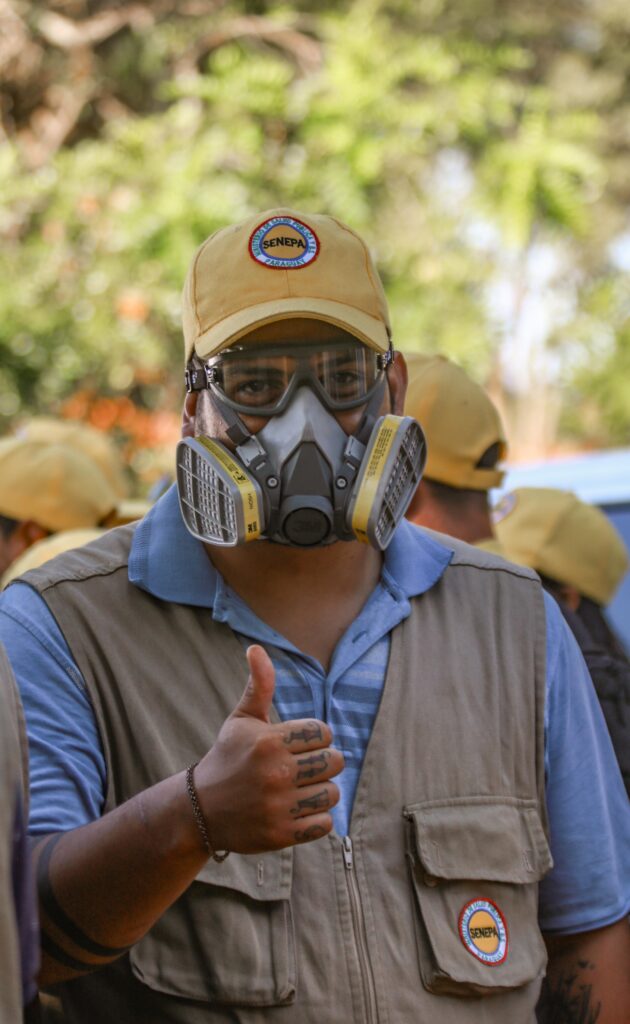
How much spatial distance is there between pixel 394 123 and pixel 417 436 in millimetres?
10360

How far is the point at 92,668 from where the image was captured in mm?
2121

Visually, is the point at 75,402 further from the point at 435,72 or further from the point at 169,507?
the point at 169,507

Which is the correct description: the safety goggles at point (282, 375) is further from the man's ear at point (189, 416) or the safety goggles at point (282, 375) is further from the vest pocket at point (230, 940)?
the vest pocket at point (230, 940)

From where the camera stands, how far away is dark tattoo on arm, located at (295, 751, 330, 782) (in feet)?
5.96

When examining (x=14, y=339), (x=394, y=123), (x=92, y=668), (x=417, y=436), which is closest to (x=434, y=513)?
(x=417, y=436)

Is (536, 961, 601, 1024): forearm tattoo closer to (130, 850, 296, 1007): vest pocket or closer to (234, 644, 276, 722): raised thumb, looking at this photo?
(130, 850, 296, 1007): vest pocket

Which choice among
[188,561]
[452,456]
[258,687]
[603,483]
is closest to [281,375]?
[188,561]

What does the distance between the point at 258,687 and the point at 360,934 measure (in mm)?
486

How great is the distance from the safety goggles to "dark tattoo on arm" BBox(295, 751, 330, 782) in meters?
0.71

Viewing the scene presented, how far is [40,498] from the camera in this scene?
14.5ft

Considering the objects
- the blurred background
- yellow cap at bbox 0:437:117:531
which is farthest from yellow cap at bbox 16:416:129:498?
the blurred background

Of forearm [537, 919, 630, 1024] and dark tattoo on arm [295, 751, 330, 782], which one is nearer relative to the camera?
dark tattoo on arm [295, 751, 330, 782]

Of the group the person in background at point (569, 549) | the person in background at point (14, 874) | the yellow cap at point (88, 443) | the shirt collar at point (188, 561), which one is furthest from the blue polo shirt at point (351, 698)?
the yellow cap at point (88, 443)

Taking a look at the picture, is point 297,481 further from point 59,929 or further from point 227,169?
point 227,169
